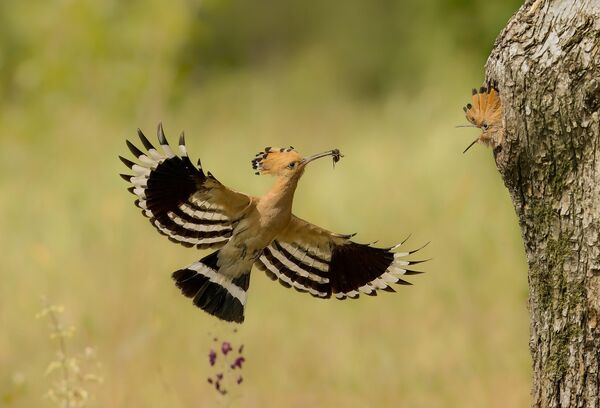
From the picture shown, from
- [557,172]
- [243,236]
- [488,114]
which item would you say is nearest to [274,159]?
[243,236]

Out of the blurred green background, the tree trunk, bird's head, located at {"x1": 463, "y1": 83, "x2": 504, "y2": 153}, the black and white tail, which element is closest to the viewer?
the tree trunk

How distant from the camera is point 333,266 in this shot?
315cm

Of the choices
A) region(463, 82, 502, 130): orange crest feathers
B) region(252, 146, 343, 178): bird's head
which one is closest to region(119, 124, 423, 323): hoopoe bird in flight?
region(252, 146, 343, 178): bird's head

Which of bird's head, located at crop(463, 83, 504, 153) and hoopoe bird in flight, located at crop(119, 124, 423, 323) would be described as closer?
bird's head, located at crop(463, 83, 504, 153)

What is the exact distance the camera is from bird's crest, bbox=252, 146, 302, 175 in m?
2.81

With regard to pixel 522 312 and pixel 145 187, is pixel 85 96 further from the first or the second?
pixel 145 187

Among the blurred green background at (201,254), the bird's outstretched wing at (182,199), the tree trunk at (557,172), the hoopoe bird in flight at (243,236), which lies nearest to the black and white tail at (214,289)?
the hoopoe bird in flight at (243,236)

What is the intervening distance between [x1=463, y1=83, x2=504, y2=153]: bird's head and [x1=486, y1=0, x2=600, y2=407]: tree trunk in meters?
0.03

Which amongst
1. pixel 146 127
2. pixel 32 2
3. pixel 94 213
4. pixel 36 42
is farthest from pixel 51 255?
pixel 32 2

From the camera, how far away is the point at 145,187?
2.93 m

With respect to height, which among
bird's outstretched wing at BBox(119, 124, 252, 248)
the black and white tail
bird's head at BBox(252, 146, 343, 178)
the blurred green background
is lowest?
the black and white tail

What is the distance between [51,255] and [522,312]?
289cm

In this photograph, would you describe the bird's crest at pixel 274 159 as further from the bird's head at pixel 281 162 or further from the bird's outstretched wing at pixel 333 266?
the bird's outstretched wing at pixel 333 266

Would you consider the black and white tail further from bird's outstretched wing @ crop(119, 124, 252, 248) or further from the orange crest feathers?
the orange crest feathers
